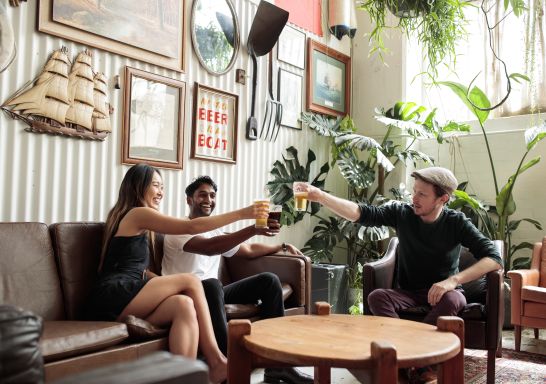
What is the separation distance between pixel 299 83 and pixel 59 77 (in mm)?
2450

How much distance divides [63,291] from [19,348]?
5.95 feet

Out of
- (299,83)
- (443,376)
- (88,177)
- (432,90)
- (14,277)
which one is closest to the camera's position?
(443,376)

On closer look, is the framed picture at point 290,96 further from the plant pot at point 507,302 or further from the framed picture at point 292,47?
the plant pot at point 507,302

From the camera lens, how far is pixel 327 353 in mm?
1702

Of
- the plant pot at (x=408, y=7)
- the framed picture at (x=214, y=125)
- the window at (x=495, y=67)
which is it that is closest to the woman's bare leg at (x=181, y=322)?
the framed picture at (x=214, y=125)

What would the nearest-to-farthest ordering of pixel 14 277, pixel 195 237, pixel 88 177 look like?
pixel 14 277 → pixel 195 237 → pixel 88 177

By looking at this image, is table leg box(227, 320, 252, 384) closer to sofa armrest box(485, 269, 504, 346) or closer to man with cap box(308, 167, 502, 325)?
man with cap box(308, 167, 502, 325)

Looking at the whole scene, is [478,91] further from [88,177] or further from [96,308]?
[96,308]

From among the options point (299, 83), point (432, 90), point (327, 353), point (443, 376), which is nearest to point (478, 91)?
point (432, 90)

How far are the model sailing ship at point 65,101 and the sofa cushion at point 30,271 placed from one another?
622 millimetres

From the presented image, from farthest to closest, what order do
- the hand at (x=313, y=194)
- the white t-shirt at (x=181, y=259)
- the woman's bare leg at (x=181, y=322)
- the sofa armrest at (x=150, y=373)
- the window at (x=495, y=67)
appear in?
→ the window at (x=495, y=67), the hand at (x=313, y=194), the white t-shirt at (x=181, y=259), the woman's bare leg at (x=181, y=322), the sofa armrest at (x=150, y=373)

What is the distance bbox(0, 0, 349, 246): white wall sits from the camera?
279 cm

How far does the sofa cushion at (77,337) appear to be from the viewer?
201cm

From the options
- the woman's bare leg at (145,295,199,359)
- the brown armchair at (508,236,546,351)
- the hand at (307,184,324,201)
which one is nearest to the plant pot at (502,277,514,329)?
the brown armchair at (508,236,546,351)
